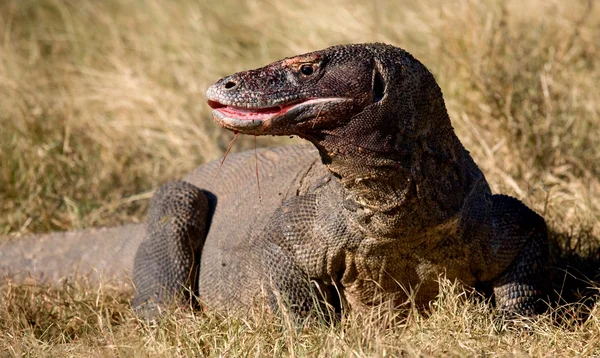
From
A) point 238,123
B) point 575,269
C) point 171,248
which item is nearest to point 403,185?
point 238,123

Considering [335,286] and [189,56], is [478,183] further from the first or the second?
[189,56]

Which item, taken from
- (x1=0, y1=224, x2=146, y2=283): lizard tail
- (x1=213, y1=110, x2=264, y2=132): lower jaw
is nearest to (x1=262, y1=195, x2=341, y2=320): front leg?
(x1=213, y1=110, x2=264, y2=132): lower jaw

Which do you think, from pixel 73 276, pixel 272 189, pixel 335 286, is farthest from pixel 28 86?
pixel 335 286

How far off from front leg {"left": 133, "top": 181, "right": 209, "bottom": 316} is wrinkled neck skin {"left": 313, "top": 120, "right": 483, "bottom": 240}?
152cm

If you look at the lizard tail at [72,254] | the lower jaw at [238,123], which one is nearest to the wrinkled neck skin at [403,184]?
the lower jaw at [238,123]

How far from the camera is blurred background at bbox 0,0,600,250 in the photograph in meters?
6.67

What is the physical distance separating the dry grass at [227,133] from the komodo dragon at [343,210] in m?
0.16

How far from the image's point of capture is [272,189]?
4.97 m

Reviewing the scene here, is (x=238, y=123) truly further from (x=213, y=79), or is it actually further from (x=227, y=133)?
(x=213, y=79)

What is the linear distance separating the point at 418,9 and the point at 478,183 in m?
5.07

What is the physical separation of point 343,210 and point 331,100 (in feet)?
2.00

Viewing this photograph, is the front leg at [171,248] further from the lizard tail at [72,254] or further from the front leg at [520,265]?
the front leg at [520,265]

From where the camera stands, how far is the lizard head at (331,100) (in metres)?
3.59

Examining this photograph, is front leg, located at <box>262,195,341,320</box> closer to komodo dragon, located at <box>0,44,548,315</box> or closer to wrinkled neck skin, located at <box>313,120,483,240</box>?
komodo dragon, located at <box>0,44,548,315</box>
